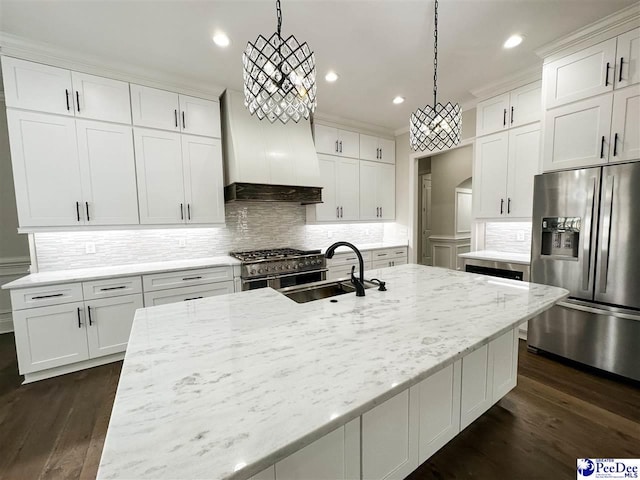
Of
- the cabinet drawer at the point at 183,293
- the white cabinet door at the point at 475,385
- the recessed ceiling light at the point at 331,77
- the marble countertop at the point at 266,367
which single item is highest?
the recessed ceiling light at the point at 331,77

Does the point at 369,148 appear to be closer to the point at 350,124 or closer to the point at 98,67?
the point at 350,124

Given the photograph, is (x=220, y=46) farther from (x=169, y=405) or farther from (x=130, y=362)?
(x=169, y=405)

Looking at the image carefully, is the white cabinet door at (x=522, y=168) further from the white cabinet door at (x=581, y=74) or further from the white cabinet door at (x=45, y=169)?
the white cabinet door at (x=45, y=169)

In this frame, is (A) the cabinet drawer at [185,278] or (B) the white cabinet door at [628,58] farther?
(A) the cabinet drawer at [185,278]

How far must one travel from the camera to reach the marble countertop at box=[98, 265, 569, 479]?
1.87 ft

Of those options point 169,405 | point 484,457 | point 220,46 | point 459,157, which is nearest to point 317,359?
point 169,405

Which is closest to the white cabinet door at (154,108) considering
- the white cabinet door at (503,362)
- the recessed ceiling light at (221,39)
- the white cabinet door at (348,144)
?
the recessed ceiling light at (221,39)

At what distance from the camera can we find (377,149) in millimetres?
4754

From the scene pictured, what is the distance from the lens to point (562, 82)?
254 centimetres

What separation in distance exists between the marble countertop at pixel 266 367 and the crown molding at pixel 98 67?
2.63 metres

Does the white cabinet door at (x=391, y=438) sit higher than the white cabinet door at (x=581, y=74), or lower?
lower

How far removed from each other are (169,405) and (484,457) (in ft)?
5.92

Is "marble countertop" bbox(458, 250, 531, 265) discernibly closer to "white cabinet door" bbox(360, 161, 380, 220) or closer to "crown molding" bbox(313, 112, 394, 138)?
"white cabinet door" bbox(360, 161, 380, 220)

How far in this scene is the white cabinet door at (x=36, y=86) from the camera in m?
2.36
